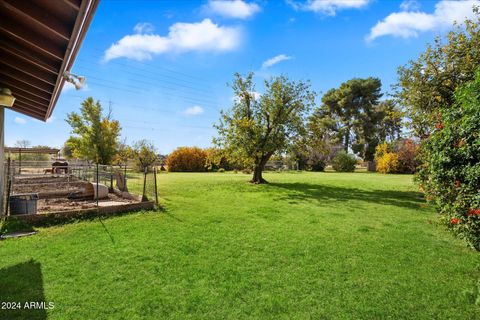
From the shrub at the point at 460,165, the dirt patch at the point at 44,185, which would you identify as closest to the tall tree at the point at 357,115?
the dirt patch at the point at 44,185

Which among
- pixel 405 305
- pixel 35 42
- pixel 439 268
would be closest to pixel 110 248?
pixel 35 42

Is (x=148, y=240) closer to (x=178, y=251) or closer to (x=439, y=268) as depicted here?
(x=178, y=251)

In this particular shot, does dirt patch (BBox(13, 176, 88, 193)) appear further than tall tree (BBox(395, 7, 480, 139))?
Yes

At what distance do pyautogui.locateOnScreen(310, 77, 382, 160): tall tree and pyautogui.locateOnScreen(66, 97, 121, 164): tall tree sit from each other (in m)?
28.5

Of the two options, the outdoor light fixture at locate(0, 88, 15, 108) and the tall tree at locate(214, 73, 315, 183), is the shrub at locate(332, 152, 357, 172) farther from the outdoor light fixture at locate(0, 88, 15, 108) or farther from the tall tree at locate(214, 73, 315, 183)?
the outdoor light fixture at locate(0, 88, 15, 108)

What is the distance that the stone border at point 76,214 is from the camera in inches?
248

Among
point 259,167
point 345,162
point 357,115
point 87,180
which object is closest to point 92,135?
point 87,180

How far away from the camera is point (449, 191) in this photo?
161 inches

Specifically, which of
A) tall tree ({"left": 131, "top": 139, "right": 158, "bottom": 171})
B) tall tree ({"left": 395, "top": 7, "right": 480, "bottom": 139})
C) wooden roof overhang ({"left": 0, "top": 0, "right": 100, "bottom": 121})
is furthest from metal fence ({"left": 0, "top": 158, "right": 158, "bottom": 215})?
tall tree ({"left": 131, "top": 139, "right": 158, "bottom": 171})

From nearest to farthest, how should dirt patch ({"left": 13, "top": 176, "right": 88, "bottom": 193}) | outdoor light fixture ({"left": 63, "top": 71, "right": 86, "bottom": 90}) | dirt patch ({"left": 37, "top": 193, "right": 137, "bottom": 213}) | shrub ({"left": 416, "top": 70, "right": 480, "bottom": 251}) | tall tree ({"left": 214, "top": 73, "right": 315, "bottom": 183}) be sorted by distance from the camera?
1. shrub ({"left": 416, "top": 70, "right": 480, "bottom": 251})
2. outdoor light fixture ({"left": 63, "top": 71, "right": 86, "bottom": 90})
3. dirt patch ({"left": 37, "top": 193, "right": 137, "bottom": 213})
4. dirt patch ({"left": 13, "top": 176, "right": 88, "bottom": 193})
5. tall tree ({"left": 214, "top": 73, "right": 315, "bottom": 183})

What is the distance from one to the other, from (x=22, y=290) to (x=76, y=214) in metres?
3.95

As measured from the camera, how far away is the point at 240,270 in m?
4.08

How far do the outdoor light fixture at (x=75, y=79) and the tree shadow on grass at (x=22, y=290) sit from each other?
9.67 ft

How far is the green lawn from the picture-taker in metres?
3.08
